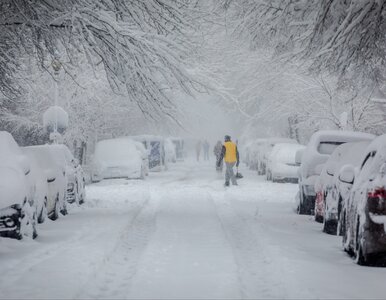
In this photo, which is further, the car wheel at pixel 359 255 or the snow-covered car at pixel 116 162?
the snow-covered car at pixel 116 162

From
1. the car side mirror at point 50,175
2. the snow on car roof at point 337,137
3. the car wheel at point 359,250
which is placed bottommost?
the car wheel at point 359,250

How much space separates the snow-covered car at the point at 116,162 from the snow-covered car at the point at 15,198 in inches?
629

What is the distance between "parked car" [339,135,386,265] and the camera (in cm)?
799

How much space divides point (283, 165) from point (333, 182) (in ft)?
52.6

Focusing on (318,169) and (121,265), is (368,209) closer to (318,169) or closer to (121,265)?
(121,265)

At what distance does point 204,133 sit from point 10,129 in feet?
386

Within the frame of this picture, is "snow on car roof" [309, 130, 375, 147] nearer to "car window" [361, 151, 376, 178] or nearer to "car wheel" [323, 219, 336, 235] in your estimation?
"car wheel" [323, 219, 336, 235]

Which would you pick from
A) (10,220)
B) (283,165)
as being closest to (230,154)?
(283,165)

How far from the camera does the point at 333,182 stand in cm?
1128

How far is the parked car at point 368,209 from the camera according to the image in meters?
7.99

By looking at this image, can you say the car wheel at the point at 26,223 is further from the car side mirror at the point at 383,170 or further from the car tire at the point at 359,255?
the car side mirror at the point at 383,170

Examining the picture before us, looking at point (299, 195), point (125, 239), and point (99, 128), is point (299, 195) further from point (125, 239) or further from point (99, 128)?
point (99, 128)

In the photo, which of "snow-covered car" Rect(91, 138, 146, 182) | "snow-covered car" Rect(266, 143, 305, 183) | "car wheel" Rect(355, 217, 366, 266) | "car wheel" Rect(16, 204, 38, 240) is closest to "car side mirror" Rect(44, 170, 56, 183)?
"car wheel" Rect(16, 204, 38, 240)

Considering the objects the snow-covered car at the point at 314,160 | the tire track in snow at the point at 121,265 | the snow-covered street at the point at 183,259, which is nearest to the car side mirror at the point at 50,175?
the snow-covered street at the point at 183,259
